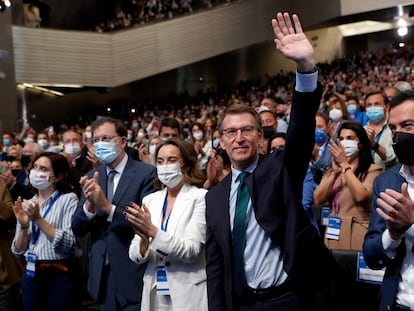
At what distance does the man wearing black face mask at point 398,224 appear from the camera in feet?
5.99

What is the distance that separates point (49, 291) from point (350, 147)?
7.24ft

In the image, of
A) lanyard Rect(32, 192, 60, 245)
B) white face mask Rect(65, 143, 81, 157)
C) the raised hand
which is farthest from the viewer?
white face mask Rect(65, 143, 81, 157)

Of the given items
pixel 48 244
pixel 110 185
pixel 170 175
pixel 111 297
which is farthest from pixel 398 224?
pixel 48 244

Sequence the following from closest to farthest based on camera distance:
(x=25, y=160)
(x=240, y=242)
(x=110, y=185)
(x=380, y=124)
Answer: (x=240, y=242)
(x=110, y=185)
(x=380, y=124)
(x=25, y=160)

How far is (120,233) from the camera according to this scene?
3.09m

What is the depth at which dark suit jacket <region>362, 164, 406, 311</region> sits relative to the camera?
2.00 m

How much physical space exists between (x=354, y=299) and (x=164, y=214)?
1.12 m

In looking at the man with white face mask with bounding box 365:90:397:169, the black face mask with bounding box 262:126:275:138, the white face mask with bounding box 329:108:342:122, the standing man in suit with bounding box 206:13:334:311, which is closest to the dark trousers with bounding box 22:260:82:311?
the standing man in suit with bounding box 206:13:334:311

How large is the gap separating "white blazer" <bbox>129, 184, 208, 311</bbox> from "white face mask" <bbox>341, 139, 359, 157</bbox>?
1259 mm

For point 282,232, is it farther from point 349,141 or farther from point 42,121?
point 42,121

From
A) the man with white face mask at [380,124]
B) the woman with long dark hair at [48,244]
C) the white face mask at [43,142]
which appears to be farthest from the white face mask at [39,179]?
the white face mask at [43,142]

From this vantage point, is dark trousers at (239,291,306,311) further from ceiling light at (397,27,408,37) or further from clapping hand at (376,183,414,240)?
ceiling light at (397,27,408,37)

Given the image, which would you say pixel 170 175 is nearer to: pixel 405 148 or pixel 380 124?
pixel 405 148

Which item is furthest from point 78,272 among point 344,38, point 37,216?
point 344,38
